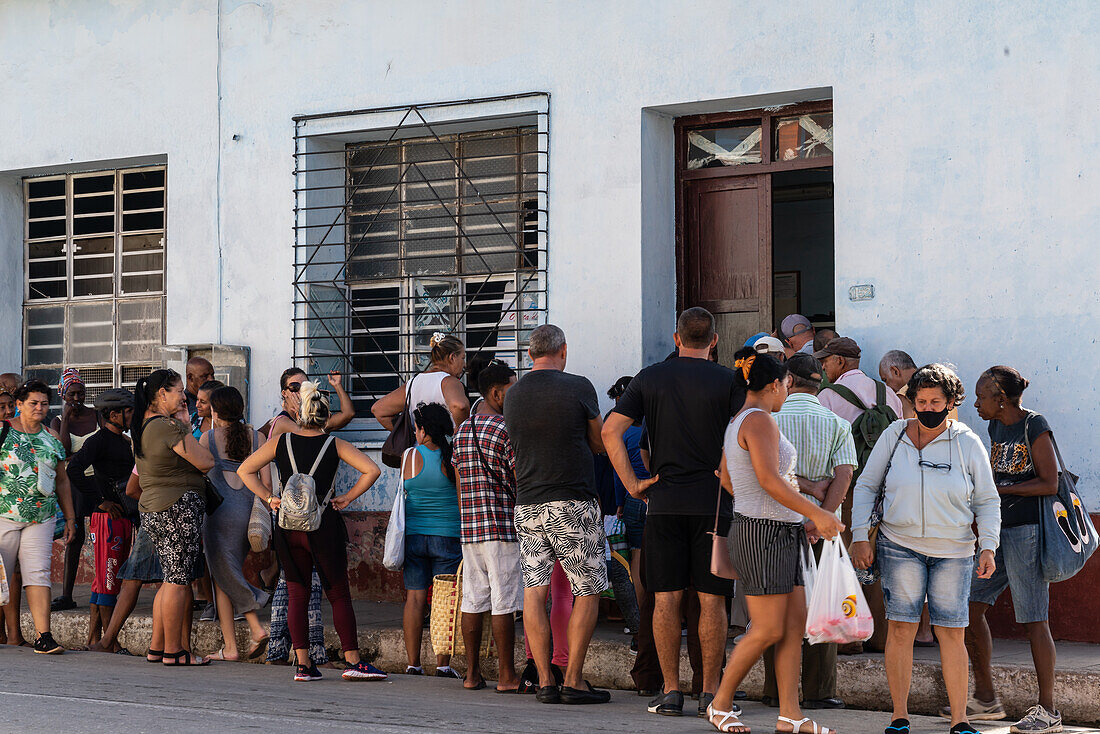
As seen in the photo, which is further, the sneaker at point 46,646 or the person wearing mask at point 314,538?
the sneaker at point 46,646

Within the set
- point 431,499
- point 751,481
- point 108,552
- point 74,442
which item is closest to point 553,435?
point 431,499

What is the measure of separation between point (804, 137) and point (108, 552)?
5.47m

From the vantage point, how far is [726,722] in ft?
21.1

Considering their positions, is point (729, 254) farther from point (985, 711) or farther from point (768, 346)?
point (985, 711)

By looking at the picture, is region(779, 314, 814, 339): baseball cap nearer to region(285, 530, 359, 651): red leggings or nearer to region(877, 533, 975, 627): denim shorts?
region(877, 533, 975, 627): denim shorts

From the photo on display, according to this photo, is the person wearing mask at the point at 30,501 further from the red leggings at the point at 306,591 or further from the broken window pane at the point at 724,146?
the broken window pane at the point at 724,146

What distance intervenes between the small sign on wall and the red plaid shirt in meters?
2.66

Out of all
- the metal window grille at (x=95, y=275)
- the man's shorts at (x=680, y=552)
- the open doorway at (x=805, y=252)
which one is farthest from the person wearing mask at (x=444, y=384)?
the open doorway at (x=805, y=252)

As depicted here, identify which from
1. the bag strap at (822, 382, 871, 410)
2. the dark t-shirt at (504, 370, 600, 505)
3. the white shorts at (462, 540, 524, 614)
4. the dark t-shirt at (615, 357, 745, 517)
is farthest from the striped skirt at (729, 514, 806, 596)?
the bag strap at (822, 382, 871, 410)

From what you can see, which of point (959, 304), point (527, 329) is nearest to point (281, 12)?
point (527, 329)

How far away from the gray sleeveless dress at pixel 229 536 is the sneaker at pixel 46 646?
1.22m

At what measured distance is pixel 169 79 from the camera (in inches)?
→ 461

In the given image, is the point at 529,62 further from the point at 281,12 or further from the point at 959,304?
the point at 959,304

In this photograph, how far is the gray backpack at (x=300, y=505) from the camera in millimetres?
8023
